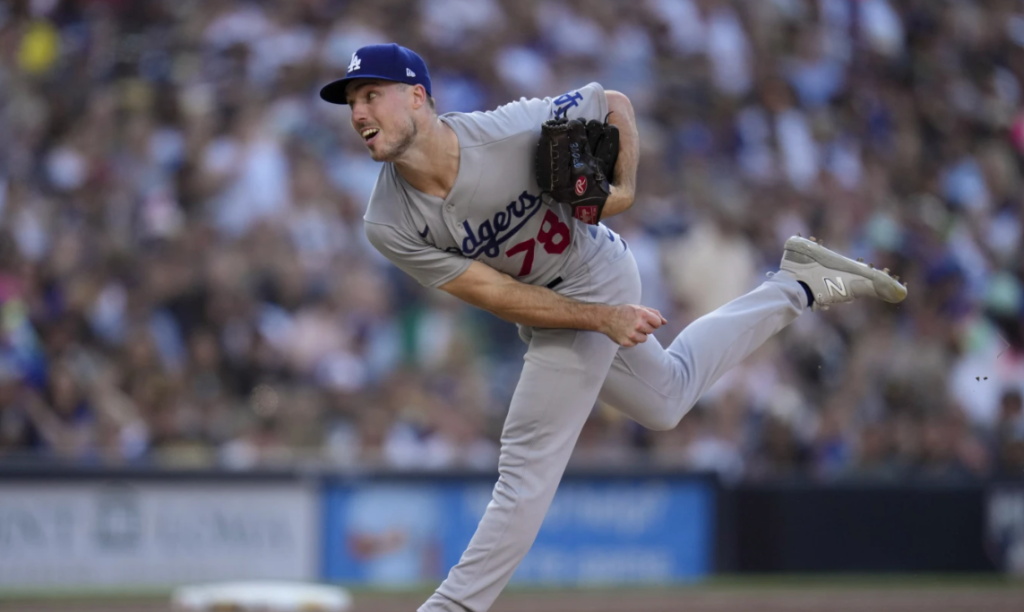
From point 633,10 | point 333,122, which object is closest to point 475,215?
point 333,122

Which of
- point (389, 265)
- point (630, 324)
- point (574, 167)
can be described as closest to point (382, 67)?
point (574, 167)

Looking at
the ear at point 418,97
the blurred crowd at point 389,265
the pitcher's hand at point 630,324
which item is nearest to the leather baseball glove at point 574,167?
the pitcher's hand at point 630,324

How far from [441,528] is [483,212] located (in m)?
6.00

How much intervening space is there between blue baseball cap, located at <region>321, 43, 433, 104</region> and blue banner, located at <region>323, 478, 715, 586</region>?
6.05 metres

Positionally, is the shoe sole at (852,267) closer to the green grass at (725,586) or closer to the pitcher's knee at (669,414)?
the pitcher's knee at (669,414)

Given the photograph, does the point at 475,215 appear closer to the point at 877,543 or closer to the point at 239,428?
the point at 239,428

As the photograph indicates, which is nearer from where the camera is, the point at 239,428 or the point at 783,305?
the point at 783,305

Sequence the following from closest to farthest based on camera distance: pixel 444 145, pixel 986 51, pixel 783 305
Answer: pixel 444 145 < pixel 783 305 < pixel 986 51

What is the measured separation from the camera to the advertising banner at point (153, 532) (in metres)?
9.91

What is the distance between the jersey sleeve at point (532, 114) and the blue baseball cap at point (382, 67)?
0.38 meters

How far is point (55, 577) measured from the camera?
32.9 feet

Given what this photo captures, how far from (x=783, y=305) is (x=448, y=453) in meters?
5.67

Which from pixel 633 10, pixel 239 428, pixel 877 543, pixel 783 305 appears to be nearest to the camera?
pixel 783 305

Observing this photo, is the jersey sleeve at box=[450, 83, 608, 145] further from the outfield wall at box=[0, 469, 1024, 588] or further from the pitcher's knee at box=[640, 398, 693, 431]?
the outfield wall at box=[0, 469, 1024, 588]
